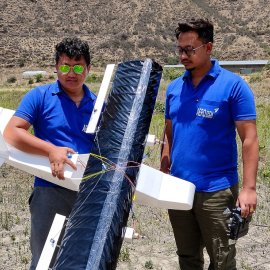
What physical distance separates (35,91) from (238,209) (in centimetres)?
123

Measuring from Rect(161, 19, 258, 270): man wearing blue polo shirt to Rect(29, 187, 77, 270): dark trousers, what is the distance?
2.18 ft

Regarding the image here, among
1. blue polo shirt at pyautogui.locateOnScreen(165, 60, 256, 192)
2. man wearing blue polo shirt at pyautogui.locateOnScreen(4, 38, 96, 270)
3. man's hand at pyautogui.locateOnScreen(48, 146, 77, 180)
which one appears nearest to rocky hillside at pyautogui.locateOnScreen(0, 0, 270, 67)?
man wearing blue polo shirt at pyautogui.locateOnScreen(4, 38, 96, 270)

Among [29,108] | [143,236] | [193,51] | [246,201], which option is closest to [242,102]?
[193,51]

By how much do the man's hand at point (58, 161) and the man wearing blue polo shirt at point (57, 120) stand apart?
0.28 ft

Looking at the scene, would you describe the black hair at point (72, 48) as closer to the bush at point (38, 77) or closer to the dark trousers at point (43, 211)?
the dark trousers at point (43, 211)

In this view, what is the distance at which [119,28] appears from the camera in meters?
51.0

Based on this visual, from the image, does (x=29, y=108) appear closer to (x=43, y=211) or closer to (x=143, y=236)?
(x=43, y=211)

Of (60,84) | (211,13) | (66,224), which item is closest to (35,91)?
(60,84)

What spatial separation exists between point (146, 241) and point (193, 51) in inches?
91.7

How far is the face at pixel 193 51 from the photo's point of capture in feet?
8.86

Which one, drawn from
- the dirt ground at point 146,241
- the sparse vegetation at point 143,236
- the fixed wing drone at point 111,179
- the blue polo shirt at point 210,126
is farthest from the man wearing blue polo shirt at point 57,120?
the dirt ground at point 146,241

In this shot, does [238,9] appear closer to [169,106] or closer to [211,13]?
[211,13]

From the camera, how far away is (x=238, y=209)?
2.62 m

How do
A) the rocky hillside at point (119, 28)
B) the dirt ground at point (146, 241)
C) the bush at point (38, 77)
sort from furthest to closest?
1. the rocky hillside at point (119, 28)
2. the bush at point (38, 77)
3. the dirt ground at point (146, 241)
